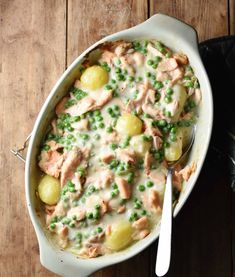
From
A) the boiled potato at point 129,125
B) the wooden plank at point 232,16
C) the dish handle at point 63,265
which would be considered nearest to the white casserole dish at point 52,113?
the dish handle at point 63,265

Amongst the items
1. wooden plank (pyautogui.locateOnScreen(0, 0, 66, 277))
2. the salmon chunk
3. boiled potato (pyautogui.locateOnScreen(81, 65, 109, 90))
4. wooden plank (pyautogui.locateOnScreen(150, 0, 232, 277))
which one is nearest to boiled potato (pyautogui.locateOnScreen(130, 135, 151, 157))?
the salmon chunk

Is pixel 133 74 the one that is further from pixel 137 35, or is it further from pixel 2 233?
pixel 2 233

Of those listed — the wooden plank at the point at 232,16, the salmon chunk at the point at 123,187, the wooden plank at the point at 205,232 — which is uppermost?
the wooden plank at the point at 232,16

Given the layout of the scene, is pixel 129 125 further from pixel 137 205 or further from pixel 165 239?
pixel 165 239

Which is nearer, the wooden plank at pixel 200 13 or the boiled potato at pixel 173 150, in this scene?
the boiled potato at pixel 173 150

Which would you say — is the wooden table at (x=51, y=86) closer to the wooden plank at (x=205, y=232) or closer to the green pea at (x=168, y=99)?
the wooden plank at (x=205, y=232)

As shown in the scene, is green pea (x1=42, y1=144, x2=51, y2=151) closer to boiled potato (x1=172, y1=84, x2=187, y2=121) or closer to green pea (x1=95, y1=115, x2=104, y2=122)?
green pea (x1=95, y1=115, x2=104, y2=122)
